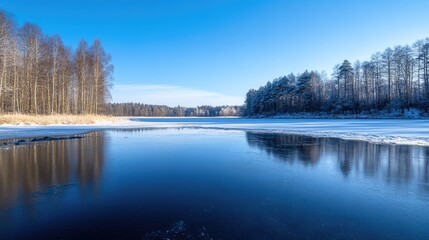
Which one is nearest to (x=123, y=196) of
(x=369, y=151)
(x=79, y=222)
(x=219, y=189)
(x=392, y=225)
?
(x=79, y=222)

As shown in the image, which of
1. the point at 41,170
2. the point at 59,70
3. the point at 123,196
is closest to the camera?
the point at 123,196

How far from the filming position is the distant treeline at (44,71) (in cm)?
2381

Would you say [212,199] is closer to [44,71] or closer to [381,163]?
[381,163]

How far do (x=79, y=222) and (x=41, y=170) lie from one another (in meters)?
4.12

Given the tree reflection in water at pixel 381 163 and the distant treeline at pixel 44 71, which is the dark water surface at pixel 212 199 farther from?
the distant treeline at pixel 44 71

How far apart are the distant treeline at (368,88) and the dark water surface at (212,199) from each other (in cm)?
3905

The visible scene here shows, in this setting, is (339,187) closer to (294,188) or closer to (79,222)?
(294,188)

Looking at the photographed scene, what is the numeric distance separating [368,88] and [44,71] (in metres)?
58.8

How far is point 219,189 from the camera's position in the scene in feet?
16.8

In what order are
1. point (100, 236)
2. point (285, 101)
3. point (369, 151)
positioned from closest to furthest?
point (100, 236)
point (369, 151)
point (285, 101)

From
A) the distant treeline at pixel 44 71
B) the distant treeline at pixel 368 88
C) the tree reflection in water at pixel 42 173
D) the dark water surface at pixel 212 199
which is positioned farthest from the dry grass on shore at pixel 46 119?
the distant treeline at pixel 368 88

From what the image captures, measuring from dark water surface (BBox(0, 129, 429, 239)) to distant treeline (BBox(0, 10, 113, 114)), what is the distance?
21883 mm

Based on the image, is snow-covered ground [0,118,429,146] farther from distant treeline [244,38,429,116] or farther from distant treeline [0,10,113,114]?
distant treeline [244,38,429,116]

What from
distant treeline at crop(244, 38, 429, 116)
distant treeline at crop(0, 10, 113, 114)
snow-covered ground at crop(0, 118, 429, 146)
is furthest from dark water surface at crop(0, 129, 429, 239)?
distant treeline at crop(244, 38, 429, 116)
